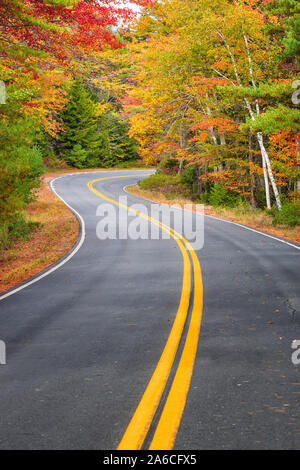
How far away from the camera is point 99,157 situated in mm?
62938

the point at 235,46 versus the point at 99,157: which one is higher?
the point at 235,46

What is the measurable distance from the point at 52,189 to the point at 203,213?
58.6 feet

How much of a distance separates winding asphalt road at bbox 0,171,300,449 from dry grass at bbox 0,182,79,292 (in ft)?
6.81

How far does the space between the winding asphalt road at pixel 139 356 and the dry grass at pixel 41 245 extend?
2076 mm

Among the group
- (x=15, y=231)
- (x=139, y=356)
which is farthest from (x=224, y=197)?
(x=139, y=356)

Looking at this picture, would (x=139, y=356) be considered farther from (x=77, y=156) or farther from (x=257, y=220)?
(x=77, y=156)

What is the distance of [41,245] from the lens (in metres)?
19.1

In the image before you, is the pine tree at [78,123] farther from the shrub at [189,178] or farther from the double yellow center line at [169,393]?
the double yellow center line at [169,393]

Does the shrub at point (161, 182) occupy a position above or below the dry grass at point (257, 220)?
above

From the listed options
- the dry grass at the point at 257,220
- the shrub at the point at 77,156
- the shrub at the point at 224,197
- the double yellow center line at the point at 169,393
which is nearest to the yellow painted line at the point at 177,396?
the double yellow center line at the point at 169,393

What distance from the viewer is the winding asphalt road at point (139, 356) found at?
3.61 metres

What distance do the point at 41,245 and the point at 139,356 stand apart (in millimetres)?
14454

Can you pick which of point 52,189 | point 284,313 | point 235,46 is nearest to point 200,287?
point 284,313
